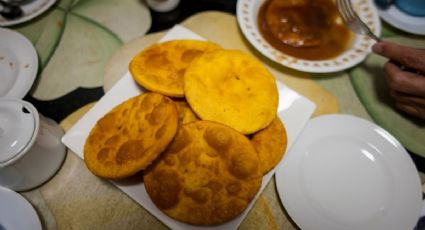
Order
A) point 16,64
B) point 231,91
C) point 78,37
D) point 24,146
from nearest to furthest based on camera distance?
point 24,146 < point 231,91 < point 16,64 < point 78,37

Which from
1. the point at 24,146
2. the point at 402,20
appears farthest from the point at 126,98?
the point at 402,20

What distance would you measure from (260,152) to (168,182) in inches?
10.0

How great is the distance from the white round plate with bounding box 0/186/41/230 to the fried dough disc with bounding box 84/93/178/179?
0.19 meters

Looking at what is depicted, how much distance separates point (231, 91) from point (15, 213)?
0.64 meters

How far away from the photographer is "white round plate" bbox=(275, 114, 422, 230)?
0.86 m

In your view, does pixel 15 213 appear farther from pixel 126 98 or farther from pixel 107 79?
pixel 107 79

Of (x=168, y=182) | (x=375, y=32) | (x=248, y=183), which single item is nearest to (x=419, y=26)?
(x=375, y=32)

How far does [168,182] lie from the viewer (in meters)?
0.80

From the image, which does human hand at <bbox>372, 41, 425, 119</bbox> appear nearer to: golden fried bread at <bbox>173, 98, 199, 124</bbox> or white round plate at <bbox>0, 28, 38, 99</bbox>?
golden fried bread at <bbox>173, 98, 199, 124</bbox>

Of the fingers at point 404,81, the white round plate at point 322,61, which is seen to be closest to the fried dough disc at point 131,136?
the white round plate at point 322,61

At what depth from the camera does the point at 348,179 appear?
0.92 metres

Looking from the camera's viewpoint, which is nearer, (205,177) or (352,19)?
(205,177)

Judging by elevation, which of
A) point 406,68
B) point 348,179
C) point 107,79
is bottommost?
point 348,179

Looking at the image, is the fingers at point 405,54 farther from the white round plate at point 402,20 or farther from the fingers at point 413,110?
the white round plate at point 402,20
